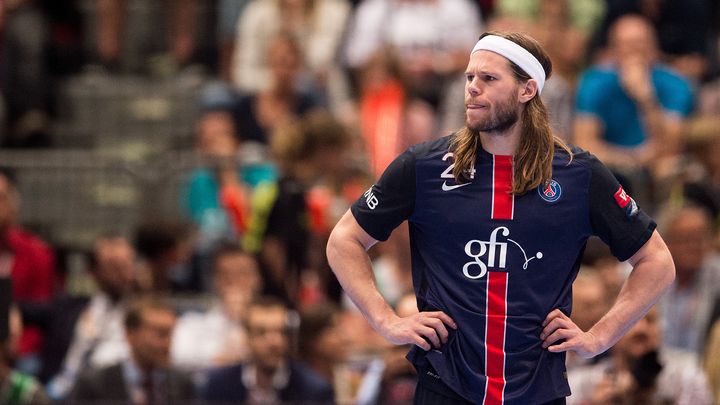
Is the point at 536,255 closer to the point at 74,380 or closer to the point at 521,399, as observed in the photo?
the point at 521,399

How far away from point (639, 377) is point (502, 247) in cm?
311

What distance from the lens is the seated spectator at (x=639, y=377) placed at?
852 cm

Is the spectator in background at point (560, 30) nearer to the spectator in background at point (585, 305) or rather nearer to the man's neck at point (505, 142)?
the spectator in background at point (585, 305)

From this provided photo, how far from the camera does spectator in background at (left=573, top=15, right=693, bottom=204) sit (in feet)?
38.9

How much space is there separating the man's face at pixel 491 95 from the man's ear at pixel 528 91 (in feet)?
0.12

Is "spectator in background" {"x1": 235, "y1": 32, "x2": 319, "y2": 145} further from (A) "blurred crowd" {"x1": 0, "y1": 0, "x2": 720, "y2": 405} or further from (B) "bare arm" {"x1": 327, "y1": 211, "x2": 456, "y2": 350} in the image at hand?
(B) "bare arm" {"x1": 327, "y1": 211, "x2": 456, "y2": 350}

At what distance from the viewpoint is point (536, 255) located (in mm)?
5824

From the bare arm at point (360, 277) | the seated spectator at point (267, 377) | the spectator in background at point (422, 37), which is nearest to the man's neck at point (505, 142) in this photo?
the bare arm at point (360, 277)

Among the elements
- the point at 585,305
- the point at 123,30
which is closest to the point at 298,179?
the point at 585,305

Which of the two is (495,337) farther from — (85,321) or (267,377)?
(85,321)

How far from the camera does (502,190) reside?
584 centimetres

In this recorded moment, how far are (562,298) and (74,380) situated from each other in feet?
15.7

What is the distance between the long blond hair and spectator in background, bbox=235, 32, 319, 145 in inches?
257

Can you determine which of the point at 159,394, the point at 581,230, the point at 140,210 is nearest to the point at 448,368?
the point at 581,230
